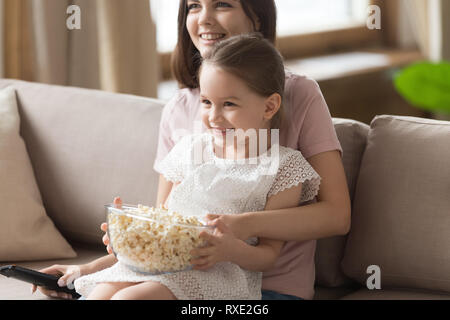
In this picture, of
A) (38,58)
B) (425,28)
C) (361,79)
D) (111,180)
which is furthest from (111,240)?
(425,28)

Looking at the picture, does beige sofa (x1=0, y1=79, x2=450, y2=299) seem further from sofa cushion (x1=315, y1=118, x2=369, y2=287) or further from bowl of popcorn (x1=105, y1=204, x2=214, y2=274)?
bowl of popcorn (x1=105, y1=204, x2=214, y2=274)

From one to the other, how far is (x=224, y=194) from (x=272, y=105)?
7.9 inches


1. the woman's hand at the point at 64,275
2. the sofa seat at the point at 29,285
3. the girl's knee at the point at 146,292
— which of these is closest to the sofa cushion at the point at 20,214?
the sofa seat at the point at 29,285

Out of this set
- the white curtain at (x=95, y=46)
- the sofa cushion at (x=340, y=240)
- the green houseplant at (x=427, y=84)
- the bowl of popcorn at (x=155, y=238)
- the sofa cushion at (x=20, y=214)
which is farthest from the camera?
the green houseplant at (x=427, y=84)

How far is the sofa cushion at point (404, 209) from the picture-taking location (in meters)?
1.49

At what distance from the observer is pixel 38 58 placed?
257 centimetres

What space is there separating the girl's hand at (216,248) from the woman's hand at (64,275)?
37cm

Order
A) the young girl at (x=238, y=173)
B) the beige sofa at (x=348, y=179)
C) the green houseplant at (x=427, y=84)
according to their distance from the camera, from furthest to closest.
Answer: the green houseplant at (x=427, y=84) < the beige sofa at (x=348, y=179) < the young girl at (x=238, y=173)

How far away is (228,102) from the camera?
4.41 feet

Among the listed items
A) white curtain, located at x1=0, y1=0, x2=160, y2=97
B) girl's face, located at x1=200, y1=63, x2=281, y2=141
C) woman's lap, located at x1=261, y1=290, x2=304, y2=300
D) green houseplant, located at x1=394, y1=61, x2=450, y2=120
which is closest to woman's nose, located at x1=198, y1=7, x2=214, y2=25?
girl's face, located at x1=200, y1=63, x2=281, y2=141

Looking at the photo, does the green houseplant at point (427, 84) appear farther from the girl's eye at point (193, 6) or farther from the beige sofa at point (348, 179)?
the girl's eye at point (193, 6)

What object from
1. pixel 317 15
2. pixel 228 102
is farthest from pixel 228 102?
pixel 317 15

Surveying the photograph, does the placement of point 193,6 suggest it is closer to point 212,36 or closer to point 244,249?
point 212,36
